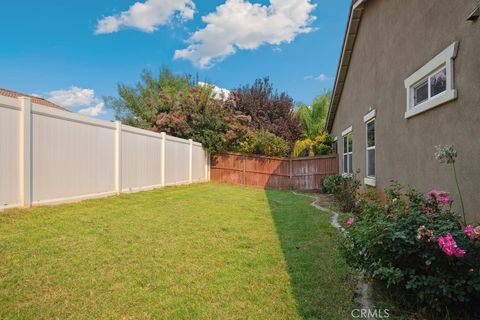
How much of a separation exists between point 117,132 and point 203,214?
384 centimetres

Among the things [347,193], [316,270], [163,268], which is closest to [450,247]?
[316,270]

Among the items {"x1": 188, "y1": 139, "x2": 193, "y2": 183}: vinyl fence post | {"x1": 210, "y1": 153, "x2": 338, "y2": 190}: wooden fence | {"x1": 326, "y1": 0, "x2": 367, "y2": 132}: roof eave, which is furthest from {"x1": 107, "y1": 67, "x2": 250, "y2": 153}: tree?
{"x1": 326, "y1": 0, "x2": 367, "y2": 132}: roof eave

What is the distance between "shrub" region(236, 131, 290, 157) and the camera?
1678 cm

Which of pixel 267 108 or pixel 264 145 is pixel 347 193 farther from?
pixel 267 108

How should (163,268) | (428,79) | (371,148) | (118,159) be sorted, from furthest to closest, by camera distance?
(118,159)
(371,148)
(428,79)
(163,268)

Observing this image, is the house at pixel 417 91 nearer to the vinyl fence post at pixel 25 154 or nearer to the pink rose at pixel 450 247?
the pink rose at pixel 450 247

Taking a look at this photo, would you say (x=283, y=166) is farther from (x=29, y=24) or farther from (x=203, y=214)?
(x=29, y=24)

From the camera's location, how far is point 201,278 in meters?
3.57

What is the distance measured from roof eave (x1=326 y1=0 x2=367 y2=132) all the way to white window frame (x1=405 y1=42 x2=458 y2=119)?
3.91 m

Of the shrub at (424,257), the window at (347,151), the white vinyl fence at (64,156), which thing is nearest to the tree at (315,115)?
the window at (347,151)

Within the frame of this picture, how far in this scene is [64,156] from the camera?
7016 millimetres

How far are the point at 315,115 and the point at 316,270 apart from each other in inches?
810

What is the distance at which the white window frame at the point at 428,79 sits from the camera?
3999 millimetres

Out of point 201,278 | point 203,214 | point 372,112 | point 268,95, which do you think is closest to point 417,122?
point 372,112
